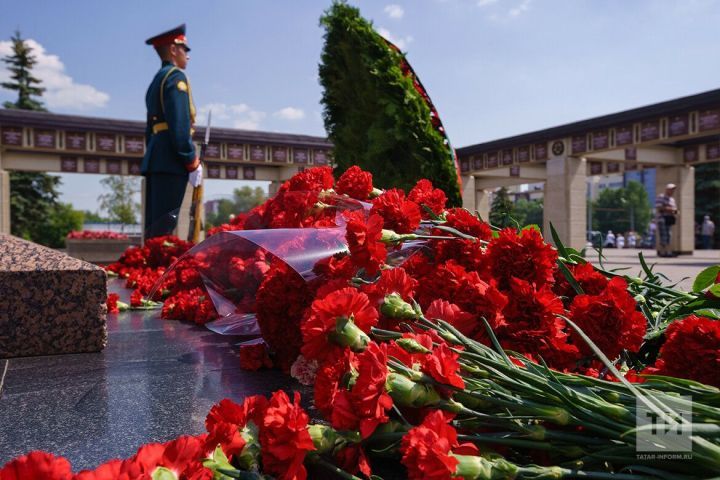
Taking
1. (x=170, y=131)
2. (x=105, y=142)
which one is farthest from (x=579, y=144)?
(x=105, y=142)

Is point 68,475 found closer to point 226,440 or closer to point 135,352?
point 226,440

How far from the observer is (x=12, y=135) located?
17.7 m

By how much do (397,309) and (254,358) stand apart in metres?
0.94

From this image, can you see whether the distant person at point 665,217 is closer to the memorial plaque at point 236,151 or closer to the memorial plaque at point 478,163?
the memorial plaque at point 478,163

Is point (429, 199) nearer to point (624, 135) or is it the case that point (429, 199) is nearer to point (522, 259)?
point (522, 259)

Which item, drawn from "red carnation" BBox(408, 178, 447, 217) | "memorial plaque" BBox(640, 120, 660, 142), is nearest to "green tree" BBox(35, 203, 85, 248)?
"memorial plaque" BBox(640, 120, 660, 142)

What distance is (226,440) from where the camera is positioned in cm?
96

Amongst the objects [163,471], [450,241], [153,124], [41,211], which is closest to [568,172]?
[153,124]

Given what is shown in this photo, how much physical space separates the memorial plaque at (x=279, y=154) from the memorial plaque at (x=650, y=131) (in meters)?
12.7

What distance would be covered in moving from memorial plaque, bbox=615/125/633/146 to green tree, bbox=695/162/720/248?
64.7 ft

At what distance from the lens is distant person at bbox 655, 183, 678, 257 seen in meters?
15.9

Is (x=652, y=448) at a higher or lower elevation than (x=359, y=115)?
lower

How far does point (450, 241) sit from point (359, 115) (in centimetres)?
303

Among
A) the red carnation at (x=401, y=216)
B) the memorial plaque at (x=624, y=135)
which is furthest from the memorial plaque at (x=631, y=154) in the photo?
the red carnation at (x=401, y=216)
